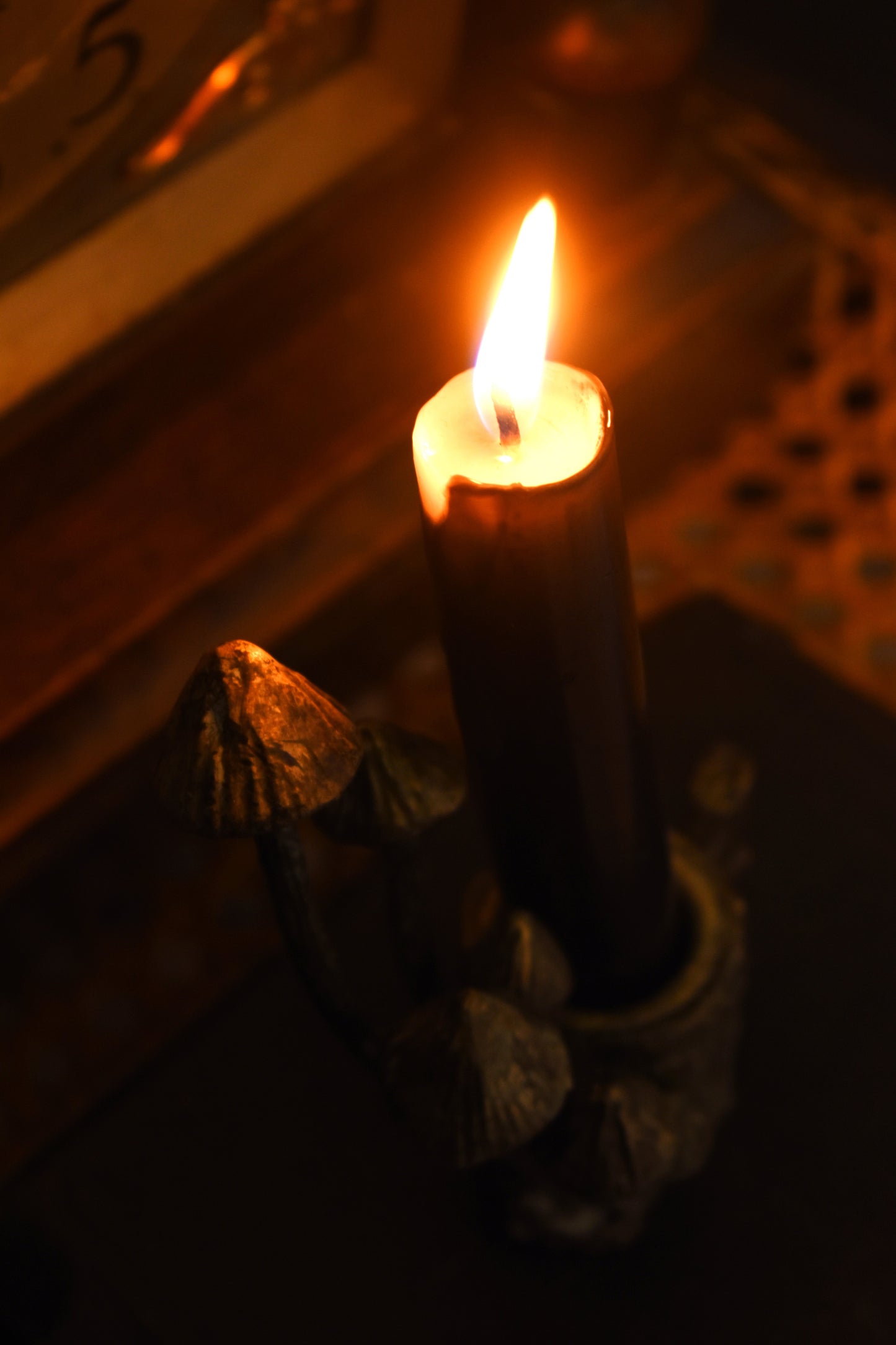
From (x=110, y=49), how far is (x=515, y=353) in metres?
0.26

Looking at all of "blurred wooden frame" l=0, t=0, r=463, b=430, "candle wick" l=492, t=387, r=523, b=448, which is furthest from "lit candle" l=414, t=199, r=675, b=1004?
"blurred wooden frame" l=0, t=0, r=463, b=430

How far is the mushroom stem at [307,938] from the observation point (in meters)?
0.27

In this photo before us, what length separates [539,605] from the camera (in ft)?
0.85

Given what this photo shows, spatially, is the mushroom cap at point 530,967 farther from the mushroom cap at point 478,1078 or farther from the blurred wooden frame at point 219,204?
the blurred wooden frame at point 219,204

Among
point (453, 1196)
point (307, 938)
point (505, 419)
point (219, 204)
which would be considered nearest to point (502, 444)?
point (505, 419)

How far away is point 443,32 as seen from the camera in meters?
0.57

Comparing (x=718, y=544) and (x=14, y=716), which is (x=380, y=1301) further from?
(x=718, y=544)

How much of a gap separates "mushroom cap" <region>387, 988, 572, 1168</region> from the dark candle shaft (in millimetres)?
44

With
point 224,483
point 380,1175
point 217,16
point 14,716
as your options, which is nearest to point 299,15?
point 217,16

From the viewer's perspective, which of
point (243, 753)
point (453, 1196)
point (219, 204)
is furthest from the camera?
point (219, 204)

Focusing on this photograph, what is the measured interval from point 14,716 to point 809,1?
0.67 m

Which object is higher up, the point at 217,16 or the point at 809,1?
the point at 217,16

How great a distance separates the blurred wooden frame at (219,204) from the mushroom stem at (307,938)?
299 mm

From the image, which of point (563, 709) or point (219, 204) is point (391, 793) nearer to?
point (563, 709)
